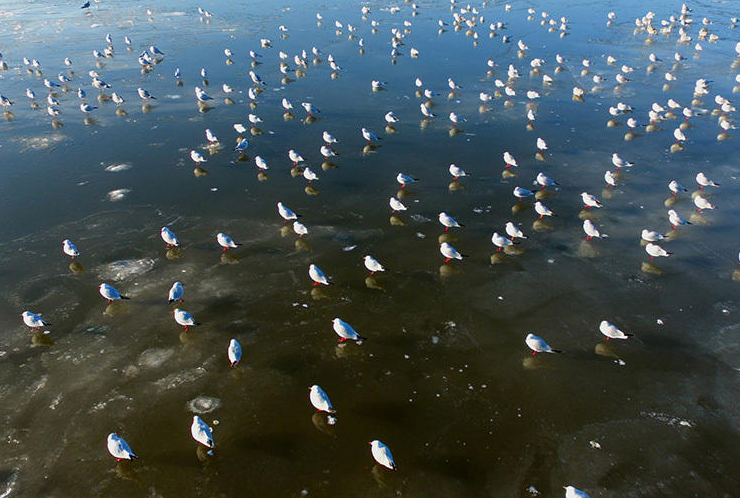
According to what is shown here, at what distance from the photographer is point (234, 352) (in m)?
11.7

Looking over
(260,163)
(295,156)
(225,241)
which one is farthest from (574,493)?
(260,163)

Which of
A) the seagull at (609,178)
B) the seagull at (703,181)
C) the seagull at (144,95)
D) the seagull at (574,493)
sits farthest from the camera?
the seagull at (144,95)

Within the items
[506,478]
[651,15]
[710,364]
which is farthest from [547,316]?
[651,15]

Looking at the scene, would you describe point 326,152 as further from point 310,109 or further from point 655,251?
point 655,251

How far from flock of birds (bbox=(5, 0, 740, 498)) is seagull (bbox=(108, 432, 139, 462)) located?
19 mm

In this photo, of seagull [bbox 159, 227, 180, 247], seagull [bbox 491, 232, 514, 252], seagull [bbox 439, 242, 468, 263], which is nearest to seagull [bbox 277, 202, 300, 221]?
seagull [bbox 159, 227, 180, 247]

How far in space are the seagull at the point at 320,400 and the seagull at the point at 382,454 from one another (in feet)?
4.59

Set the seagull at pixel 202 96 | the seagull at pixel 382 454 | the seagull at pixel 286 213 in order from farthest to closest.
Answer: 1. the seagull at pixel 202 96
2. the seagull at pixel 286 213
3. the seagull at pixel 382 454

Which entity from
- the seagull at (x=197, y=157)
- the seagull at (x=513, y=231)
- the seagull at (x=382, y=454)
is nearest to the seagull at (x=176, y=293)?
the seagull at (x=382, y=454)

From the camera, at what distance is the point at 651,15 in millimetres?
45094

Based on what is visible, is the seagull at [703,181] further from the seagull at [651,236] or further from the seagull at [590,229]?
the seagull at [590,229]

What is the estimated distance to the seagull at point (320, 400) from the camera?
1048 cm

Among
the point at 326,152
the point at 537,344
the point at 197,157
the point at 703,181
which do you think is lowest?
the point at 537,344

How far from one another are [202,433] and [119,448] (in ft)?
5.22
